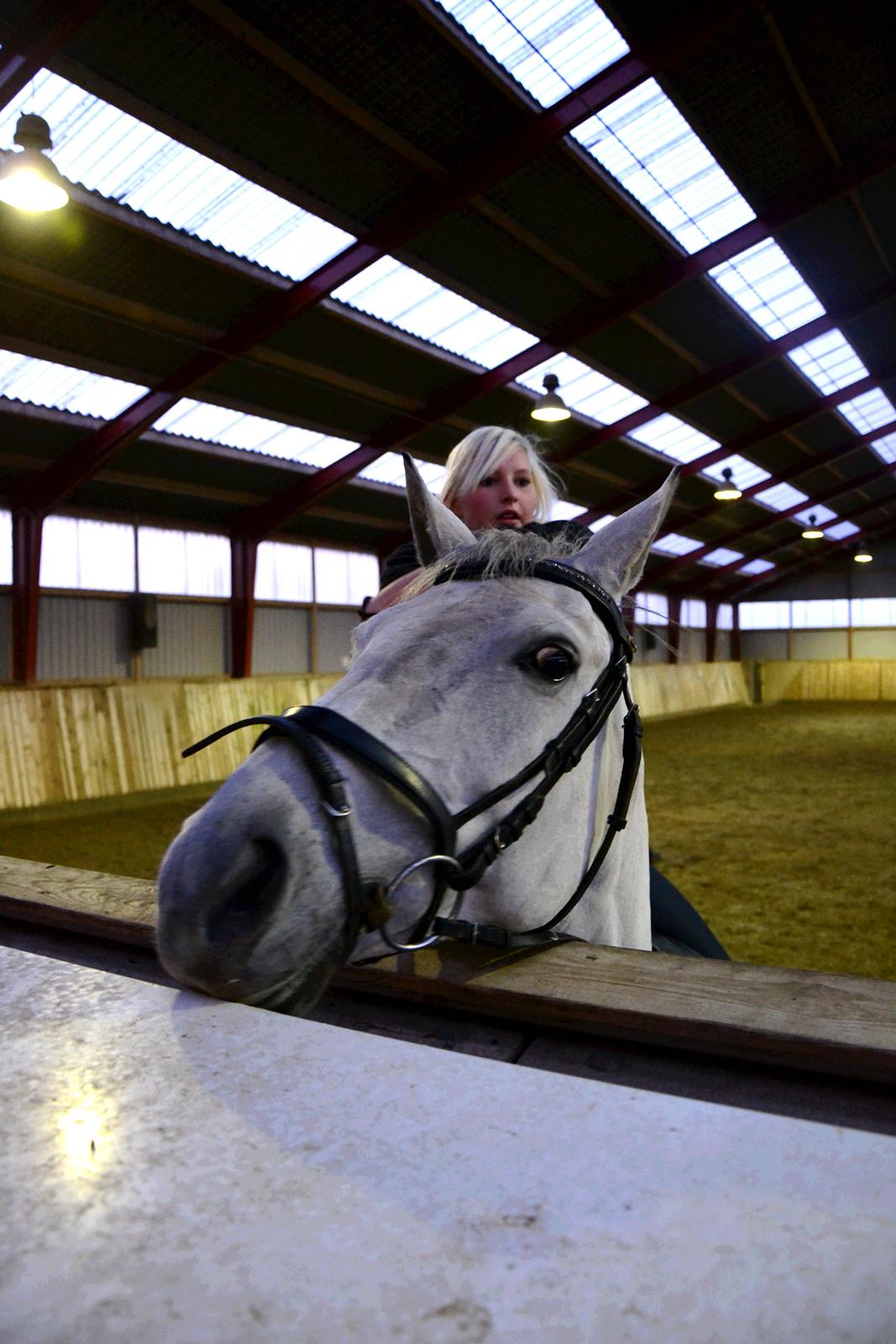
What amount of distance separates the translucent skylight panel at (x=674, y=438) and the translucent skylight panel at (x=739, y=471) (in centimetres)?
49

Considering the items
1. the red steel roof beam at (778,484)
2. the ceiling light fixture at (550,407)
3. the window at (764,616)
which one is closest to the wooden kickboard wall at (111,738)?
the ceiling light fixture at (550,407)

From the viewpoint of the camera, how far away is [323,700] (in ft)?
4.49

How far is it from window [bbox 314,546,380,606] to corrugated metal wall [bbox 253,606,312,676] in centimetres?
78

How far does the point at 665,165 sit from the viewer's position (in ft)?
30.8

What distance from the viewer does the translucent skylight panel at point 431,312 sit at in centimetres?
1028

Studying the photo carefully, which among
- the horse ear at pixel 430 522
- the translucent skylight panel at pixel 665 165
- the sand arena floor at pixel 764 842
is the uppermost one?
the translucent skylight panel at pixel 665 165

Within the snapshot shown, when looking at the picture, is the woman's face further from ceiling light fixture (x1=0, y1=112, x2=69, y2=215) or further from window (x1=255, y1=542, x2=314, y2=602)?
window (x1=255, y1=542, x2=314, y2=602)

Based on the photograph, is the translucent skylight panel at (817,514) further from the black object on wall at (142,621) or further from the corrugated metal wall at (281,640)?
the black object on wall at (142,621)

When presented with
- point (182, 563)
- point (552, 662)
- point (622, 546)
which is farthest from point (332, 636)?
point (552, 662)

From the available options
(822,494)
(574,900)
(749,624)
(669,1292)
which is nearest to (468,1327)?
(669,1292)

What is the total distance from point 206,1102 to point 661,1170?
1.70ft

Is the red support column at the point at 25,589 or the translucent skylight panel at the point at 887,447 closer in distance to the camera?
the red support column at the point at 25,589

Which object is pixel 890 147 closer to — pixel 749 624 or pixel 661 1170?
pixel 661 1170

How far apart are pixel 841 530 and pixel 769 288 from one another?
1930cm
